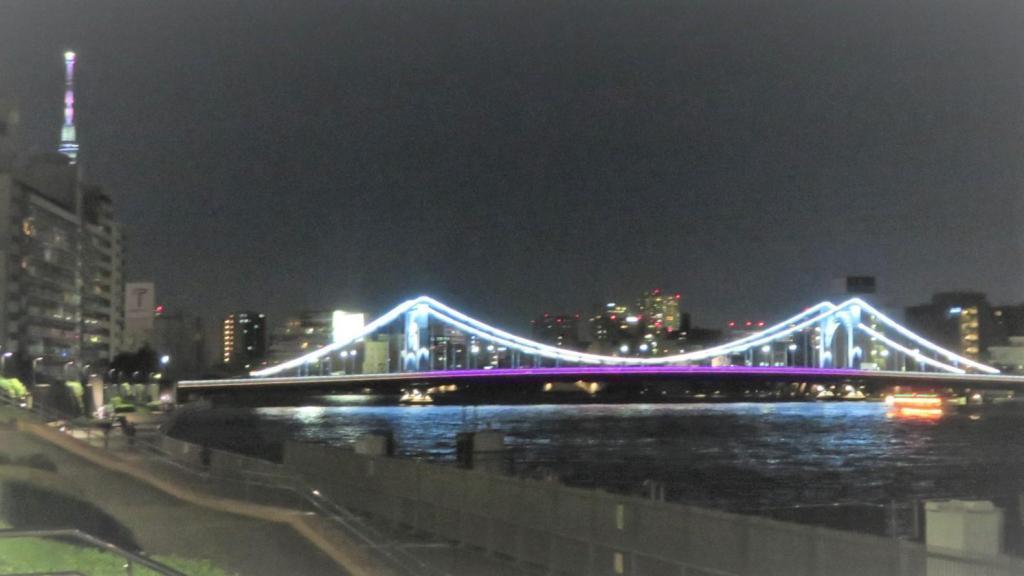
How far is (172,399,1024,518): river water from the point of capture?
34.1 metres

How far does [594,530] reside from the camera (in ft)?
44.6

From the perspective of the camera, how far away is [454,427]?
68.8 metres

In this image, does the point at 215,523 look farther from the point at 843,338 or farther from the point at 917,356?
the point at 843,338

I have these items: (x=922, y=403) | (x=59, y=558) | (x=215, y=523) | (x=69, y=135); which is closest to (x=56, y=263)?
(x=69, y=135)

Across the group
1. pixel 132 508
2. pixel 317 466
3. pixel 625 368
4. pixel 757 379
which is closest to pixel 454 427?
pixel 625 368

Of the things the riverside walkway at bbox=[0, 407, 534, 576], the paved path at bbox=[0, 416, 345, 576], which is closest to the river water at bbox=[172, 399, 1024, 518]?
the riverside walkway at bbox=[0, 407, 534, 576]

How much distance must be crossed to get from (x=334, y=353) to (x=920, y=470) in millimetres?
62477

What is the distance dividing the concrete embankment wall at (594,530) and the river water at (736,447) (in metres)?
3.91

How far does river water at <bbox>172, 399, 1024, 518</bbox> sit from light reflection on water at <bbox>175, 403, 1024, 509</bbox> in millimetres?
74

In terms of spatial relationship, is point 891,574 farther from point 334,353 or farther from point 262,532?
point 334,353

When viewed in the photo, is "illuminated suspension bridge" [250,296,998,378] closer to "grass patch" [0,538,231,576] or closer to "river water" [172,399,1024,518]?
"river water" [172,399,1024,518]

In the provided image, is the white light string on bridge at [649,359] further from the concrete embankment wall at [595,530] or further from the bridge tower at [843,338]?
the concrete embankment wall at [595,530]

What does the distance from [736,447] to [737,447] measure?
8 centimetres

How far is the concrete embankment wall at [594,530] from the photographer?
10203 millimetres
